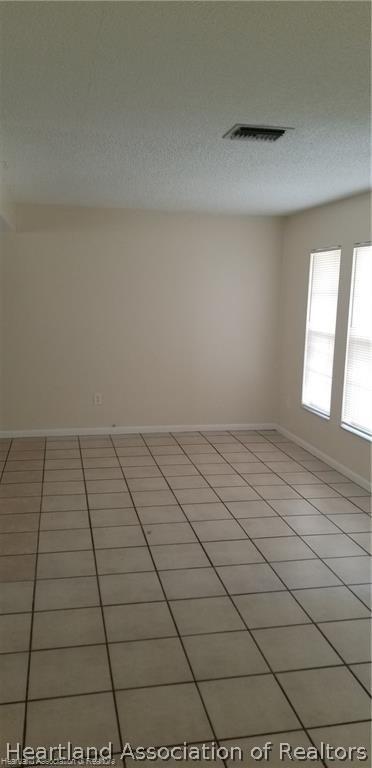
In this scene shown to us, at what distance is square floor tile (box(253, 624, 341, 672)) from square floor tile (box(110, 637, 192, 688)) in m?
0.37

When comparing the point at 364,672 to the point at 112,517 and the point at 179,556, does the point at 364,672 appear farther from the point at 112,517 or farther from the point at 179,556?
the point at 112,517

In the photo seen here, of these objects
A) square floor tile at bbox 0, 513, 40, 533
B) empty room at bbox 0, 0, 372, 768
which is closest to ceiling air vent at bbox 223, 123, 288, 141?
empty room at bbox 0, 0, 372, 768

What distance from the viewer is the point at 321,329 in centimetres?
542

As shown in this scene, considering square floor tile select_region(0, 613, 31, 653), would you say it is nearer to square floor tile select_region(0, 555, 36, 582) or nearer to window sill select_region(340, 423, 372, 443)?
square floor tile select_region(0, 555, 36, 582)

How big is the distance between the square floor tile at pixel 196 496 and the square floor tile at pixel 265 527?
43cm

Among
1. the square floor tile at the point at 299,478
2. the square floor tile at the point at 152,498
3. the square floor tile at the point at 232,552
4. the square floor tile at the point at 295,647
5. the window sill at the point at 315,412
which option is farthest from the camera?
the window sill at the point at 315,412

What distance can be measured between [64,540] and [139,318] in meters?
2.95

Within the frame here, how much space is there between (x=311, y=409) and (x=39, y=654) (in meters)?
3.72

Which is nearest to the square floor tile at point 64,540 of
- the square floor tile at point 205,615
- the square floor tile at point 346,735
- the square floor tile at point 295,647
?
the square floor tile at point 205,615

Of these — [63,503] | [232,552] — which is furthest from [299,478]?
[63,503]

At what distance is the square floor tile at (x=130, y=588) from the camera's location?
2914mm

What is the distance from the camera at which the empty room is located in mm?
2021

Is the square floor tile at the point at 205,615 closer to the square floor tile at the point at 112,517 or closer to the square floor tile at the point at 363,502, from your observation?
the square floor tile at the point at 112,517

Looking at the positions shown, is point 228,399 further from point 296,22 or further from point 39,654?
point 296,22
